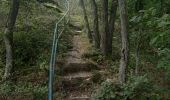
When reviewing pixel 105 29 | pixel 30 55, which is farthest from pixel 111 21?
pixel 30 55

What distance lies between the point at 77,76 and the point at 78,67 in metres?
0.63

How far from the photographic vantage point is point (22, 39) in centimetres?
952

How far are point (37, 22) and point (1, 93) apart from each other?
17.2 feet

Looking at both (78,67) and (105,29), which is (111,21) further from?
(78,67)

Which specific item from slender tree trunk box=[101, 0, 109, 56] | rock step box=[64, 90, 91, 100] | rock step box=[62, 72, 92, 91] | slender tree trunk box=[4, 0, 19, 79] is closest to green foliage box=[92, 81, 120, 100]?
rock step box=[64, 90, 91, 100]

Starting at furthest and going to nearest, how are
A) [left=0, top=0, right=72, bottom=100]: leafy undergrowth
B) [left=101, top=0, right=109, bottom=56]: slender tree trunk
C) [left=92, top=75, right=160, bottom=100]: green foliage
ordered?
[left=101, top=0, right=109, bottom=56]: slender tree trunk → [left=0, top=0, right=72, bottom=100]: leafy undergrowth → [left=92, top=75, right=160, bottom=100]: green foliage

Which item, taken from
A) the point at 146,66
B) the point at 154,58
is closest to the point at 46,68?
the point at 146,66

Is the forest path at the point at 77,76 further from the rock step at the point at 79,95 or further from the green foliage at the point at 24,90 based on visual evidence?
the green foliage at the point at 24,90

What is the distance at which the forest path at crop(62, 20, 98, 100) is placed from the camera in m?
7.58

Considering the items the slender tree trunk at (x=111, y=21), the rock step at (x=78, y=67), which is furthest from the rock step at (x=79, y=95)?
the slender tree trunk at (x=111, y=21)

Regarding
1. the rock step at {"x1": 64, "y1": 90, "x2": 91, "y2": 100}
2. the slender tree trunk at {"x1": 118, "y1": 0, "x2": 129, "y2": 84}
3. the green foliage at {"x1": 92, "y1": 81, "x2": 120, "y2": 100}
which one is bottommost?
the rock step at {"x1": 64, "y1": 90, "x2": 91, "y2": 100}

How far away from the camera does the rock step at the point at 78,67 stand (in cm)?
879

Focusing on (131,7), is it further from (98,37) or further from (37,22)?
(37,22)

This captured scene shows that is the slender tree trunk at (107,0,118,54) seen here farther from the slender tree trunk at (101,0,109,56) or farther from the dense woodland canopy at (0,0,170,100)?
the slender tree trunk at (101,0,109,56)
